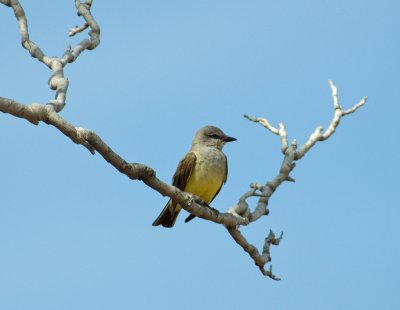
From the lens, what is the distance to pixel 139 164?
631 centimetres

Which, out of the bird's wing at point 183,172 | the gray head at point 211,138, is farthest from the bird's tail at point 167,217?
the gray head at point 211,138

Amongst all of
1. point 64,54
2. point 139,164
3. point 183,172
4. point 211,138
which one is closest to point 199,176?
point 183,172

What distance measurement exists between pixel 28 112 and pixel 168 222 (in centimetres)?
549

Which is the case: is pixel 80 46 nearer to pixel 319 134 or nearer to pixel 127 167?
pixel 127 167

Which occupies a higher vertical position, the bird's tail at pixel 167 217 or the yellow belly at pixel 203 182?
the yellow belly at pixel 203 182

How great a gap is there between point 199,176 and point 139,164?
4.70 m

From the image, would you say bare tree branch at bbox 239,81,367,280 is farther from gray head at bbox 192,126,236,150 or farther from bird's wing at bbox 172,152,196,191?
gray head at bbox 192,126,236,150

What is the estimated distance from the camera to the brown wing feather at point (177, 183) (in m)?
11.0

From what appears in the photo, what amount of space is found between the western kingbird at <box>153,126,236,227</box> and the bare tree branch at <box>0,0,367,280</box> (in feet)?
4.89

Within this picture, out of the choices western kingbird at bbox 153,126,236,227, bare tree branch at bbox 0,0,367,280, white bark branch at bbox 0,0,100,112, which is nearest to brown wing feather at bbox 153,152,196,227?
western kingbird at bbox 153,126,236,227

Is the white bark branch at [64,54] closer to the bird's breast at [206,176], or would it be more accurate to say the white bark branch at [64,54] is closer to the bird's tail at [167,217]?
the bird's breast at [206,176]

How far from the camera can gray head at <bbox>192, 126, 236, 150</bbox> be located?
11.9 m

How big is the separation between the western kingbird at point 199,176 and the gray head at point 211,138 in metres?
0.18

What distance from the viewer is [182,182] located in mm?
10977
